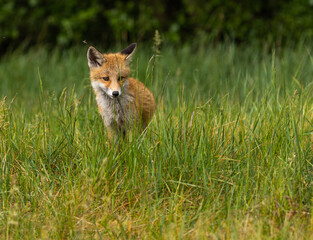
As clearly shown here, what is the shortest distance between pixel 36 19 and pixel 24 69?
349 centimetres

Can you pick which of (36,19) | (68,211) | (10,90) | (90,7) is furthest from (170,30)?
(68,211)

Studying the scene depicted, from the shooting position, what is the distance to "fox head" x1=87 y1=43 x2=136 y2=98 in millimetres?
5289

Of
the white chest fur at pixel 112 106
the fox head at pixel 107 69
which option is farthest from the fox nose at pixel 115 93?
the white chest fur at pixel 112 106

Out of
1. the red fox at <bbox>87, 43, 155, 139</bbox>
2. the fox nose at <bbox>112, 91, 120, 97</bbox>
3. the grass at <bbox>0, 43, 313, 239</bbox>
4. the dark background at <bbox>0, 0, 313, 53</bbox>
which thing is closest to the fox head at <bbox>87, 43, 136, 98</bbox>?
the red fox at <bbox>87, 43, 155, 139</bbox>

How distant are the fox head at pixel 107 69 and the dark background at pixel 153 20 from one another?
19.8 ft

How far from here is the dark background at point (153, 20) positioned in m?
12.0

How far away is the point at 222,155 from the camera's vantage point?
14.4ft

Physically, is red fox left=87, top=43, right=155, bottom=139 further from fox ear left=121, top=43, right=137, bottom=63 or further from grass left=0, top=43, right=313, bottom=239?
grass left=0, top=43, right=313, bottom=239

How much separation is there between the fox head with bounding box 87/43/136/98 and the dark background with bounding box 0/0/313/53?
605cm

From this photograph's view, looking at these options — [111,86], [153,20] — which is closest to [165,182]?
[111,86]

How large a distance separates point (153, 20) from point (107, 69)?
679 centimetres

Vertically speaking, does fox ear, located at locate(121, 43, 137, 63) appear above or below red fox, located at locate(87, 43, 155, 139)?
above

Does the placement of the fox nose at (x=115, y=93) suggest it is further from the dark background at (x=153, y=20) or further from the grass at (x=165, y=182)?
the dark background at (x=153, y=20)

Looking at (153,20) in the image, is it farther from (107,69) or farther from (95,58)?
(107,69)
